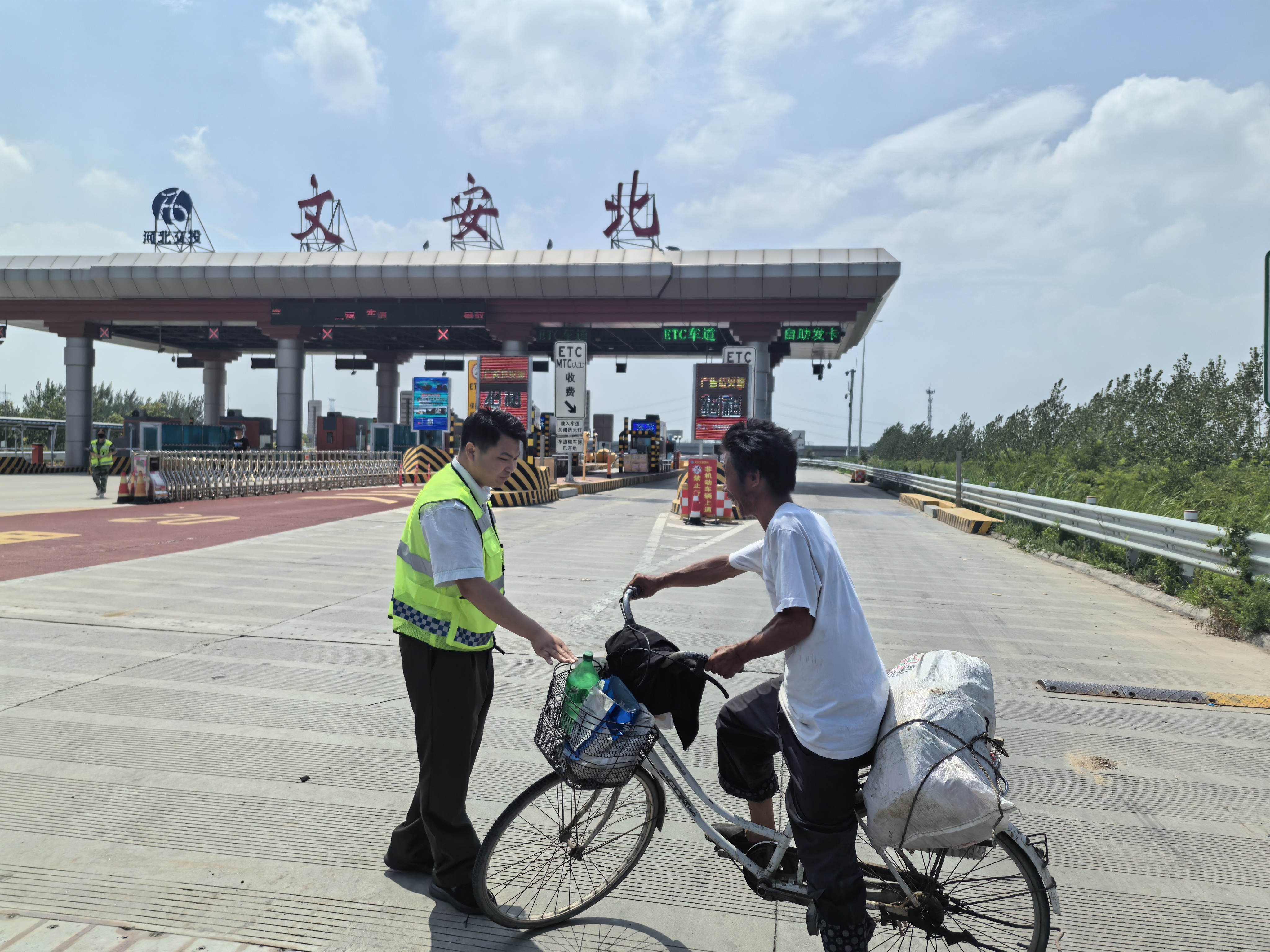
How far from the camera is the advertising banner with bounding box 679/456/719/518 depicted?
18.1 meters

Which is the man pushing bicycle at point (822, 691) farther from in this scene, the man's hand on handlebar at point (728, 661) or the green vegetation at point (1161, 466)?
the green vegetation at point (1161, 466)

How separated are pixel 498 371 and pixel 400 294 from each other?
6.27 meters

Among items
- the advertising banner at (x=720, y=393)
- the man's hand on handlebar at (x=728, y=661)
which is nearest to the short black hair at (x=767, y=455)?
the man's hand on handlebar at (x=728, y=661)

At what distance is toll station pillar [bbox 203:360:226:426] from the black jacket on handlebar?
53510 millimetres

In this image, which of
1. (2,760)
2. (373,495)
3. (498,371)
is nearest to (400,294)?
(498,371)

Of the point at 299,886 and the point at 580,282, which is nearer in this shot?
the point at 299,886

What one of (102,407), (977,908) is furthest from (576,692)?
(102,407)

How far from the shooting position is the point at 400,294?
3556 centimetres

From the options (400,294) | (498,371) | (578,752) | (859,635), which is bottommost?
(578,752)

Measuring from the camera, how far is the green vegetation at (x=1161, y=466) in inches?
322

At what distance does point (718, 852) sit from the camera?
3.19m

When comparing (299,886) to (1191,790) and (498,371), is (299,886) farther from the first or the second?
(498,371)

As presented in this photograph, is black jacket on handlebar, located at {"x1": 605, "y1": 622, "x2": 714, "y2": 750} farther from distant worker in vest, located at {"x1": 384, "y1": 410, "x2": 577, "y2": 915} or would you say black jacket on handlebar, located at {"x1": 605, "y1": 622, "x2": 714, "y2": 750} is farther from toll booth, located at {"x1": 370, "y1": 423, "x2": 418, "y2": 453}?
toll booth, located at {"x1": 370, "y1": 423, "x2": 418, "y2": 453}

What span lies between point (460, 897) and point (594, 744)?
96 cm
